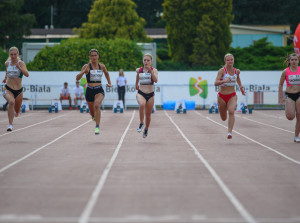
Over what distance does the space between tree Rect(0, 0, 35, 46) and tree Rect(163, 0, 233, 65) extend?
622 inches

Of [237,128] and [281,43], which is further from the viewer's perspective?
[281,43]

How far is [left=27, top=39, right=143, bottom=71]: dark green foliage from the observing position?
38719mm

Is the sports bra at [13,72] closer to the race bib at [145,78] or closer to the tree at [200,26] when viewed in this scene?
the race bib at [145,78]

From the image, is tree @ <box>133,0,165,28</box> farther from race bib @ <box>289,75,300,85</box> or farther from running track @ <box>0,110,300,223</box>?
running track @ <box>0,110,300,223</box>

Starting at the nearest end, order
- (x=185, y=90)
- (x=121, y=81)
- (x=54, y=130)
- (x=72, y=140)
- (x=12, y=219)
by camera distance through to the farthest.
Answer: (x=12, y=219), (x=72, y=140), (x=54, y=130), (x=121, y=81), (x=185, y=90)

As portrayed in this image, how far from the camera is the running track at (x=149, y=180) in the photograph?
6.21m

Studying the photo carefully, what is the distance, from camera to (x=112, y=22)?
53.9 m

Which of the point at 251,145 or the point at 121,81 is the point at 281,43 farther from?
the point at 251,145

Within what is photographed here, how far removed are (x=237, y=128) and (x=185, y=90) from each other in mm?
15582

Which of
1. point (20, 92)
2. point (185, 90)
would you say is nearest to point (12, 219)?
point (20, 92)

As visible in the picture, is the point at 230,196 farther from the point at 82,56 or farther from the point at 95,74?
the point at 82,56

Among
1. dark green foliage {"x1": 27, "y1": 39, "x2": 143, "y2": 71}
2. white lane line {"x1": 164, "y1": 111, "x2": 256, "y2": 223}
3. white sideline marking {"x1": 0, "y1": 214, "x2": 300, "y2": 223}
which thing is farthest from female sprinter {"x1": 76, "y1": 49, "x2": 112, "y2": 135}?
dark green foliage {"x1": 27, "y1": 39, "x2": 143, "y2": 71}

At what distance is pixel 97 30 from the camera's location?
176 feet

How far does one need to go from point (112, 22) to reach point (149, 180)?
46.6 meters
